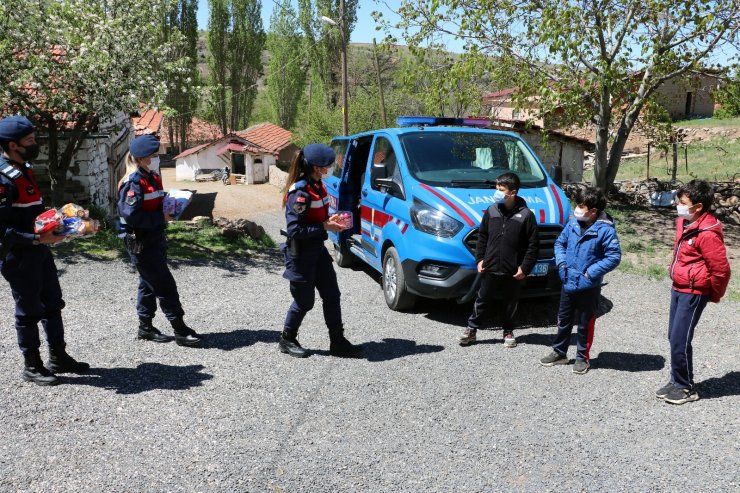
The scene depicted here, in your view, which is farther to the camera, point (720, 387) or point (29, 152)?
point (720, 387)

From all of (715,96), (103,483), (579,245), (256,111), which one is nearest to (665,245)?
(715,96)

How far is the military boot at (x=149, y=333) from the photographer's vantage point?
5492 millimetres

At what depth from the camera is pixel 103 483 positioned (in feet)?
10.8

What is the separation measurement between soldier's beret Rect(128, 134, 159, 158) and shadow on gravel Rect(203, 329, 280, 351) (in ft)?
5.91

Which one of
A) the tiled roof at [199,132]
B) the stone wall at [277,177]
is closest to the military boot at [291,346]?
the stone wall at [277,177]

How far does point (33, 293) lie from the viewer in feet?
14.0

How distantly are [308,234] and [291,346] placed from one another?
42.5 inches

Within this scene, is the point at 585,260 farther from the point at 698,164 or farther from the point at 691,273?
the point at 698,164

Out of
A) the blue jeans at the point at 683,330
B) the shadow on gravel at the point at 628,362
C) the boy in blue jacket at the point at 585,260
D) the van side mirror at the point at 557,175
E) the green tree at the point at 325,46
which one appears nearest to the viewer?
the blue jeans at the point at 683,330

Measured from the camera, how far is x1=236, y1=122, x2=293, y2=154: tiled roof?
37.8 metres

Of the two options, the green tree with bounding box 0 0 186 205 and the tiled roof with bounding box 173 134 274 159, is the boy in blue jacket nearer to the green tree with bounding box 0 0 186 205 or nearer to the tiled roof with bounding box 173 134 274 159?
the green tree with bounding box 0 0 186 205

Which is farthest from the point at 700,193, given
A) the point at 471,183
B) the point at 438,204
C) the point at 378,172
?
the point at 378,172

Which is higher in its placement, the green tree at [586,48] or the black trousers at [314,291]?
the green tree at [586,48]

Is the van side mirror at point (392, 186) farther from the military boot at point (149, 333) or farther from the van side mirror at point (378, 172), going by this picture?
the military boot at point (149, 333)
